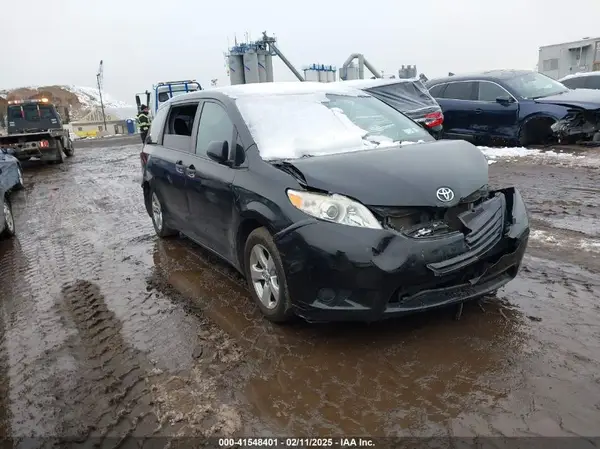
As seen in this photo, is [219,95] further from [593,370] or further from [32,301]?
[593,370]

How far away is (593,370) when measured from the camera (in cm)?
279

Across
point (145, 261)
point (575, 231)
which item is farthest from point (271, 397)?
point (575, 231)

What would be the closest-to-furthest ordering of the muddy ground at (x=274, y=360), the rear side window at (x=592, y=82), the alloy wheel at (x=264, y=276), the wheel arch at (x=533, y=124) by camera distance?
the muddy ground at (x=274, y=360)
the alloy wheel at (x=264, y=276)
the wheel arch at (x=533, y=124)
the rear side window at (x=592, y=82)

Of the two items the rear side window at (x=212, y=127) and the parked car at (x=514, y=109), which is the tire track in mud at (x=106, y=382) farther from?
the parked car at (x=514, y=109)

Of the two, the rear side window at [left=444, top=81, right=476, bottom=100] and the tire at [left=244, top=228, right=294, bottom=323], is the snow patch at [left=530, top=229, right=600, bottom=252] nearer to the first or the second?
the tire at [left=244, top=228, right=294, bottom=323]

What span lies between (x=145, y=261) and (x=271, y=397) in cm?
302

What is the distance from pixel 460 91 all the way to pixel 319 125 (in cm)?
869

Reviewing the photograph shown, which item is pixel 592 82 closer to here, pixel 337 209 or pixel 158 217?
pixel 158 217

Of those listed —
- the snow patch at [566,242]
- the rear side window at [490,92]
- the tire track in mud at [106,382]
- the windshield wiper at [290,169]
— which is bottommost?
the tire track in mud at [106,382]

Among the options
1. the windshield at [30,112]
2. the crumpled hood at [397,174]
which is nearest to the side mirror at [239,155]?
the crumpled hood at [397,174]

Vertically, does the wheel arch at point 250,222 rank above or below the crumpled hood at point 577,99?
below

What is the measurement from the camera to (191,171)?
4.48 m

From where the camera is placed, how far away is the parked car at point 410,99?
31.4 feet

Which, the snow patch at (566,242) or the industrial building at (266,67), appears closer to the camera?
the snow patch at (566,242)
